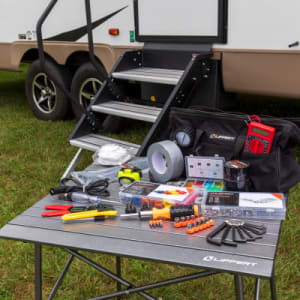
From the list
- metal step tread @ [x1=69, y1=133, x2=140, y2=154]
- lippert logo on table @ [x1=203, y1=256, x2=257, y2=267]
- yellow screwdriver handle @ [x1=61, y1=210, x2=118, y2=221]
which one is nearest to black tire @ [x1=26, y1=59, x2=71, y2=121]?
metal step tread @ [x1=69, y1=133, x2=140, y2=154]

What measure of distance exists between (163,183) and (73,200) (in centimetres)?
42

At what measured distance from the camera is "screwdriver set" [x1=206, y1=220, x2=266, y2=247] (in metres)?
1.42

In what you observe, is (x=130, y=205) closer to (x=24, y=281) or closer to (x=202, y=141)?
(x=202, y=141)

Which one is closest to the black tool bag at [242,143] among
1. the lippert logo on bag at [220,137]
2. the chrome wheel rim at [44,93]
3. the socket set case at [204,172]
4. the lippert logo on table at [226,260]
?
the lippert logo on bag at [220,137]

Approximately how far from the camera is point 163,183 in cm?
198

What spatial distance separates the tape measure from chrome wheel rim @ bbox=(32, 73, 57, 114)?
353 cm

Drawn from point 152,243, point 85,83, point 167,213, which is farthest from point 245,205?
point 85,83

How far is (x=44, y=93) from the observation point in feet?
17.7

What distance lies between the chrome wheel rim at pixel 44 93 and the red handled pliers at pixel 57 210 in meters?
3.77

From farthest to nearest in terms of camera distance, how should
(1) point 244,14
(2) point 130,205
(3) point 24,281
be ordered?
(1) point 244,14 < (3) point 24,281 < (2) point 130,205

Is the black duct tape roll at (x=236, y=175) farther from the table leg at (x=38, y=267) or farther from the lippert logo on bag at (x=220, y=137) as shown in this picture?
the table leg at (x=38, y=267)

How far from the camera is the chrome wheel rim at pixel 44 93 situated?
212 inches

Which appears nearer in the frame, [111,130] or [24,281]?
[24,281]

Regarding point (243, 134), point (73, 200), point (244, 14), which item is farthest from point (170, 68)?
point (73, 200)
